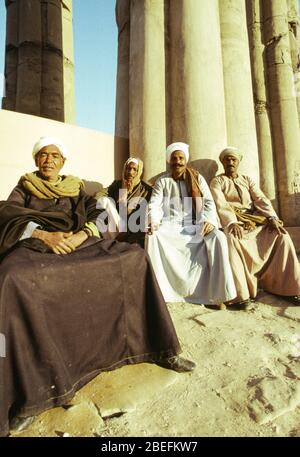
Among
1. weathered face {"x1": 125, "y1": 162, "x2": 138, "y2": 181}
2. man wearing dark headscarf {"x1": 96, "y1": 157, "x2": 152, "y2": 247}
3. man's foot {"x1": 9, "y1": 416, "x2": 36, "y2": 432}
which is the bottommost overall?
man's foot {"x1": 9, "y1": 416, "x2": 36, "y2": 432}

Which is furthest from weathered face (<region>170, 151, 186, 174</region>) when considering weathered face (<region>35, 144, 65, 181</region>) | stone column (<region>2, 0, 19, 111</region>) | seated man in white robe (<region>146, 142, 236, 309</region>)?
stone column (<region>2, 0, 19, 111</region>)

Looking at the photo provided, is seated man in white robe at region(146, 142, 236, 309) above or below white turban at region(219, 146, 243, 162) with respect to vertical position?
below

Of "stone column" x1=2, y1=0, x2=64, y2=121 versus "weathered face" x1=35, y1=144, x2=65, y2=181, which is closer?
"weathered face" x1=35, y1=144, x2=65, y2=181

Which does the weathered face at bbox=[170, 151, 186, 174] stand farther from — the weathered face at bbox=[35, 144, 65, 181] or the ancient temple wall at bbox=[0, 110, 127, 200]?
the weathered face at bbox=[35, 144, 65, 181]

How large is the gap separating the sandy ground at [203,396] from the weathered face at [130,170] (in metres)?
2.20

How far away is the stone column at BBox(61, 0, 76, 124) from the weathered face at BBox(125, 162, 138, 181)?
571cm

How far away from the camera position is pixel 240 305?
280 centimetres

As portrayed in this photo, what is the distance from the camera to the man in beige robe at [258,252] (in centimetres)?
293

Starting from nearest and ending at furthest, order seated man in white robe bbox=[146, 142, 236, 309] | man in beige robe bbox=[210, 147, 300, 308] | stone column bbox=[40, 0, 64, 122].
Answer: seated man in white robe bbox=[146, 142, 236, 309] < man in beige robe bbox=[210, 147, 300, 308] < stone column bbox=[40, 0, 64, 122]

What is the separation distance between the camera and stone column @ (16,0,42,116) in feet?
24.5

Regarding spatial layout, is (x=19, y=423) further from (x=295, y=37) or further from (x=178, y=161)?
(x=295, y=37)
